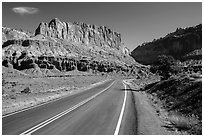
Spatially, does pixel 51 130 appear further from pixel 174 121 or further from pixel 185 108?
pixel 185 108

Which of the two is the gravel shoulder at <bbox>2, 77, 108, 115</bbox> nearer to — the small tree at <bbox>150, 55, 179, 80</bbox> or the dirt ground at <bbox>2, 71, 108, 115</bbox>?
the dirt ground at <bbox>2, 71, 108, 115</bbox>

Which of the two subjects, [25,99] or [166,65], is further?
[166,65]

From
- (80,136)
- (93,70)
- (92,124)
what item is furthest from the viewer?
(93,70)

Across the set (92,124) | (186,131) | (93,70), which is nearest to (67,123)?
(92,124)

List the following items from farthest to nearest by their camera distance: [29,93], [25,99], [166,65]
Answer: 1. [166,65]
2. [29,93]
3. [25,99]

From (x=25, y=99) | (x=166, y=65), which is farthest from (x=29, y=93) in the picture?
(x=166, y=65)

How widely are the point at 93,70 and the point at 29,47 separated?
5617 centimetres

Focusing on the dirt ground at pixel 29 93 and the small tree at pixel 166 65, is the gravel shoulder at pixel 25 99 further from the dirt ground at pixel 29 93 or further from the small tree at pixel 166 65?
the small tree at pixel 166 65

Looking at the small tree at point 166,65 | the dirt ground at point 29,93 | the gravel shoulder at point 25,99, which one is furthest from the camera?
the small tree at point 166,65

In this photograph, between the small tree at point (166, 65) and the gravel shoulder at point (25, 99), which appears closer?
the gravel shoulder at point (25, 99)

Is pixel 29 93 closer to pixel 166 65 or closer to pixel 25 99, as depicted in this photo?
pixel 25 99

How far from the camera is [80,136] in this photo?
31.8 ft

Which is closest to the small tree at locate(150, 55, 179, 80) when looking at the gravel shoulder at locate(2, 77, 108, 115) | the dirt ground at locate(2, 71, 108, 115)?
the dirt ground at locate(2, 71, 108, 115)

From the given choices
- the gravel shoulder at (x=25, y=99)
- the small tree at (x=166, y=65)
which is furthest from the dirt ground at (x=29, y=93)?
the small tree at (x=166, y=65)
